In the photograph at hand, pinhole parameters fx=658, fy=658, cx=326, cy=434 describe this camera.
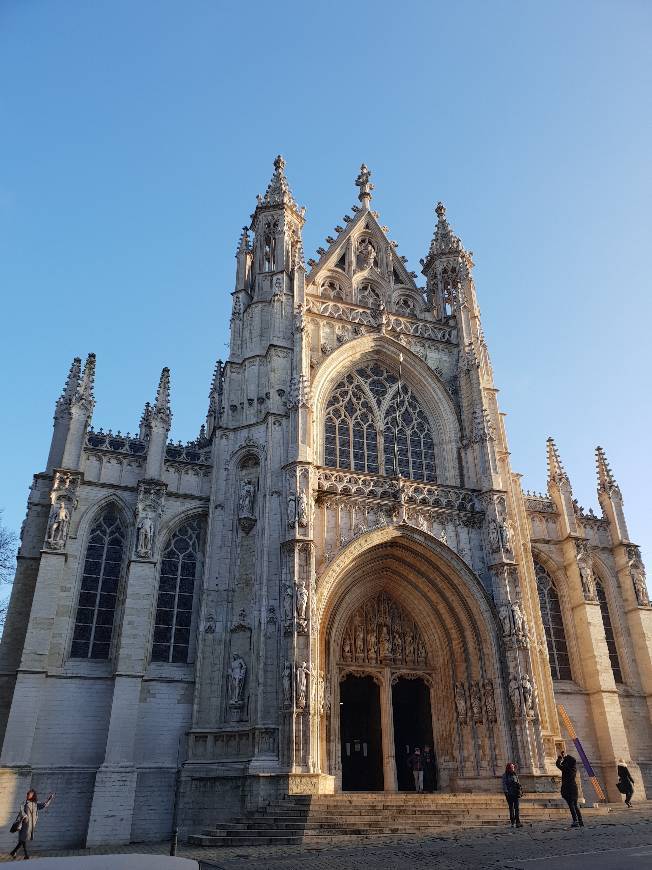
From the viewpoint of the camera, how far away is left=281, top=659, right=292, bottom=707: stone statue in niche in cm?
1664

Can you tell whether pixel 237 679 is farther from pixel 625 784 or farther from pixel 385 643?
pixel 625 784

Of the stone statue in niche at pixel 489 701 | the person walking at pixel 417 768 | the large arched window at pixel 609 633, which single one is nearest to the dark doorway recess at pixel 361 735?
the person walking at pixel 417 768

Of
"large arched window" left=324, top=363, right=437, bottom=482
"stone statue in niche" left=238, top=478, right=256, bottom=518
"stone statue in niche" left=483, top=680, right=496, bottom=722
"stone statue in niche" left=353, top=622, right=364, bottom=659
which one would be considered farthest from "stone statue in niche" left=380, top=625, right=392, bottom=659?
"stone statue in niche" left=238, top=478, right=256, bottom=518

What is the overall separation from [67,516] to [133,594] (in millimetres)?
2989

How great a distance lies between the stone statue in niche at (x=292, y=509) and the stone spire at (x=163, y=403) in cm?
533

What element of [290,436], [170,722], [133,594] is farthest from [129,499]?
[170,722]

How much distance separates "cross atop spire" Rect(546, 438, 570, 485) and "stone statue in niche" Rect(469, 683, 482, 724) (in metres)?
9.78

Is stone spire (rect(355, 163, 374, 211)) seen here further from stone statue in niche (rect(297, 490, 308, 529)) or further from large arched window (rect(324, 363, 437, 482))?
stone statue in niche (rect(297, 490, 308, 529))

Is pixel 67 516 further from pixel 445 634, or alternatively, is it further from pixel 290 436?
pixel 445 634

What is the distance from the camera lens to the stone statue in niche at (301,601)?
57.2ft

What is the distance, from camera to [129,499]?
20.7m

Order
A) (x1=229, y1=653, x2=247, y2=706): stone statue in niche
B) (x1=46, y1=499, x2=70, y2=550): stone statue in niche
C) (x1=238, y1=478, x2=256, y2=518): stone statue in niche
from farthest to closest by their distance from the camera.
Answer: (x1=238, y1=478, x2=256, y2=518): stone statue in niche, (x1=46, y1=499, x2=70, y2=550): stone statue in niche, (x1=229, y1=653, x2=247, y2=706): stone statue in niche

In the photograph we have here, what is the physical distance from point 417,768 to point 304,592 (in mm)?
6250

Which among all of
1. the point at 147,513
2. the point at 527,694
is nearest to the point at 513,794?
the point at 527,694
